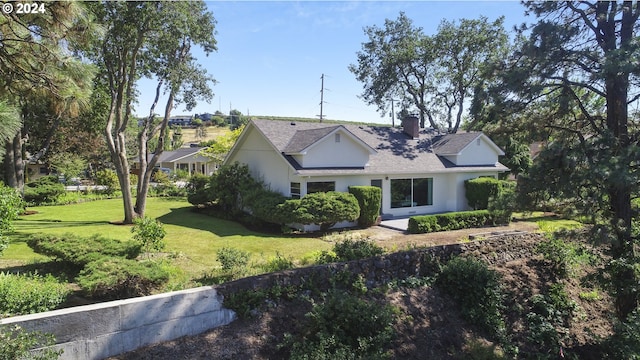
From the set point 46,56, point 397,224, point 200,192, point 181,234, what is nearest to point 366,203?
point 397,224

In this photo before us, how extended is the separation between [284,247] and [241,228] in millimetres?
4425

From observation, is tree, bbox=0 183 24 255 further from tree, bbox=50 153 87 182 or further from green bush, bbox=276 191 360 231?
tree, bbox=50 153 87 182

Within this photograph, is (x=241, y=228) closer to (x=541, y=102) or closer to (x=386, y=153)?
(x=386, y=153)

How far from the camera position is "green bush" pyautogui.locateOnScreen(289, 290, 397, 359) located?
6219 millimetres

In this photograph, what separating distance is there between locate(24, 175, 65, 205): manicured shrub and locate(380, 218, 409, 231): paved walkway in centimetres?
2147

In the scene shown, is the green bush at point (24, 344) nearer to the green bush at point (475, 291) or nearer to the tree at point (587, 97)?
the green bush at point (475, 291)

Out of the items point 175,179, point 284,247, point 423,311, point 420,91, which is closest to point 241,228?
point 284,247

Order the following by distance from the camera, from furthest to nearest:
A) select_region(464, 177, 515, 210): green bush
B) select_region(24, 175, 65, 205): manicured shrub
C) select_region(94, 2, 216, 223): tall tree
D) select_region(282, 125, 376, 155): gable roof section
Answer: select_region(24, 175, 65, 205): manicured shrub, select_region(464, 177, 515, 210): green bush, select_region(282, 125, 376, 155): gable roof section, select_region(94, 2, 216, 223): tall tree

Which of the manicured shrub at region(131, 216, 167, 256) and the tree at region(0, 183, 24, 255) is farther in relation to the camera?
the manicured shrub at region(131, 216, 167, 256)

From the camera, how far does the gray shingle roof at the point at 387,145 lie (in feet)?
58.1

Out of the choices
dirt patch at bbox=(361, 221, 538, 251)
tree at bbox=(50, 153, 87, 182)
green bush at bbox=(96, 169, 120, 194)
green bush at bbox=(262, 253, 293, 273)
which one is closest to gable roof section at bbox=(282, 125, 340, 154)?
dirt patch at bbox=(361, 221, 538, 251)

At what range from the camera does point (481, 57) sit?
29.3 m

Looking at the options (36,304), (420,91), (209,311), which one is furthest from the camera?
(420,91)

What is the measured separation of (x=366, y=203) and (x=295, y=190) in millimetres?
3271
